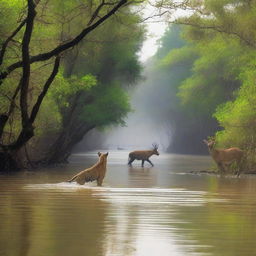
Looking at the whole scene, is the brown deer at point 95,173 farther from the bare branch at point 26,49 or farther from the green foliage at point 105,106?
the green foliage at point 105,106

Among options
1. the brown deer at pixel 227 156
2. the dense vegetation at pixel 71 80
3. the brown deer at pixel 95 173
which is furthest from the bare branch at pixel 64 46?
the brown deer at pixel 227 156

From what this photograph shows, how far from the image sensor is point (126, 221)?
582 inches

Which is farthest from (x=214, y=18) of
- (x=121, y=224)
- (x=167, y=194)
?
(x=121, y=224)

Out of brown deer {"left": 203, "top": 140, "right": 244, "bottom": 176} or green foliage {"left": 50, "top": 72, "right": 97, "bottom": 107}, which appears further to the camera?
green foliage {"left": 50, "top": 72, "right": 97, "bottom": 107}

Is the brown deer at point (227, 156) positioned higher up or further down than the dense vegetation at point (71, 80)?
further down

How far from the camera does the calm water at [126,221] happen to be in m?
11.3

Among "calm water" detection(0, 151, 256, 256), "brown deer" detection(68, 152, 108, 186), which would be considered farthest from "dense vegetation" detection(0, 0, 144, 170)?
"calm water" detection(0, 151, 256, 256)

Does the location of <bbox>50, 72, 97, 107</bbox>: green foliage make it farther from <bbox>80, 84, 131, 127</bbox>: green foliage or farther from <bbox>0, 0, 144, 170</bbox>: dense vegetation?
<bbox>80, 84, 131, 127</bbox>: green foliage

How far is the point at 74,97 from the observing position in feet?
152

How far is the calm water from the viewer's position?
11.3 m

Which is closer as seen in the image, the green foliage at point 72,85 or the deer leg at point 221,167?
the deer leg at point 221,167

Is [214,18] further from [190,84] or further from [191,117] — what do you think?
[191,117]

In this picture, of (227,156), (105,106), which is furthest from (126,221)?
(105,106)

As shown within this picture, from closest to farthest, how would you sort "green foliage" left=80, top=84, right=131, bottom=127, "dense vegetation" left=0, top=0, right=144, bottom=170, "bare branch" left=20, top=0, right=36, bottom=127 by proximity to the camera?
"bare branch" left=20, top=0, right=36, bottom=127
"dense vegetation" left=0, top=0, right=144, bottom=170
"green foliage" left=80, top=84, right=131, bottom=127
